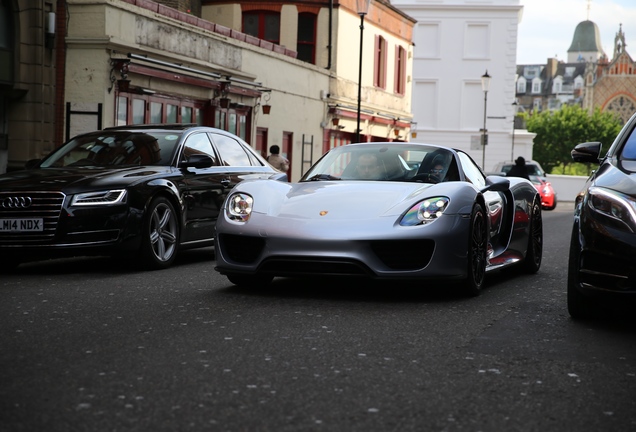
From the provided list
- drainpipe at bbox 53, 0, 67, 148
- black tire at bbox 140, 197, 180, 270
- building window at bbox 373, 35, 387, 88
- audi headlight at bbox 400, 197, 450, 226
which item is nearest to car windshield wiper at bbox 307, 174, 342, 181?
audi headlight at bbox 400, 197, 450, 226

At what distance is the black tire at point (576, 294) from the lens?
6.42 m

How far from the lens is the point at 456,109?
224 ft

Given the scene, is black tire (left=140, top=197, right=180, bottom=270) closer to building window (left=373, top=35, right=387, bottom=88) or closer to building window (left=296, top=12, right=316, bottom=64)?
building window (left=296, top=12, right=316, bottom=64)

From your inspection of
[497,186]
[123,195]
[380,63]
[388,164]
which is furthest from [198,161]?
[380,63]

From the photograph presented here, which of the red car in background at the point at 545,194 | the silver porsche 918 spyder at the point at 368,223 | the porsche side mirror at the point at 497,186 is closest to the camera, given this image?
the silver porsche 918 spyder at the point at 368,223

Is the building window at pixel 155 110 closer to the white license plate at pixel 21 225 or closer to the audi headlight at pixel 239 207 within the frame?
the white license plate at pixel 21 225

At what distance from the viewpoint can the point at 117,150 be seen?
34.6 ft

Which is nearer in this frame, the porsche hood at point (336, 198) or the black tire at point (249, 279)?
the porsche hood at point (336, 198)

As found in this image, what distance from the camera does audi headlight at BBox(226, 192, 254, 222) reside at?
7.77 metres

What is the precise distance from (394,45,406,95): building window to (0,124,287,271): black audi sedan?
3315 cm

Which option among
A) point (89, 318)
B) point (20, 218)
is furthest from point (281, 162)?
point (89, 318)

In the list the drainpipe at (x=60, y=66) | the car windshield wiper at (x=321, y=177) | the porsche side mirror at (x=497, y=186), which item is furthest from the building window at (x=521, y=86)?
the car windshield wiper at (x=321, y=177)

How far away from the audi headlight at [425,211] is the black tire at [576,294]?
46.8 inches

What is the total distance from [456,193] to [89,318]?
9.56 ft
